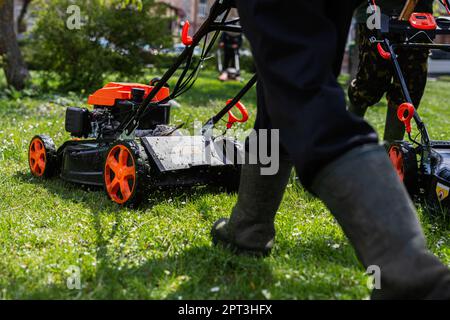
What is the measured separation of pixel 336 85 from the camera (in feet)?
4.56

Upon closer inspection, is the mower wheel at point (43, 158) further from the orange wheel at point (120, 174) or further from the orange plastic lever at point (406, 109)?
the orange plastic lever at point (406, 109)

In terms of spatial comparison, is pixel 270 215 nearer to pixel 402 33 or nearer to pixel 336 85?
pixel 336 85

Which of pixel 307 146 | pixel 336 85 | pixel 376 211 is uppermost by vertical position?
pixel 336 85

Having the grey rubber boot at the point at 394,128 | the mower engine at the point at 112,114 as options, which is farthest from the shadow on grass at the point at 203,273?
the grey rubber boot at the point at 394,128

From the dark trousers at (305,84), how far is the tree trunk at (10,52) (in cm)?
628

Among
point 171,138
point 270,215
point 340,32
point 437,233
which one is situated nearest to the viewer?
point 340,32

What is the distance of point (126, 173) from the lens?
260 centimetres

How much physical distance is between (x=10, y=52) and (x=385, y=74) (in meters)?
5.43

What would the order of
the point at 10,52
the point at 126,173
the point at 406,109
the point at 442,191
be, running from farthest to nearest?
the point at 10,52 → the point at 126,173 → the point at 406,109 → the point at 442,191

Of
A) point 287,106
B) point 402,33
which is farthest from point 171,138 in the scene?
point 287,106

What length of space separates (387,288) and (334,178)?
29 cm

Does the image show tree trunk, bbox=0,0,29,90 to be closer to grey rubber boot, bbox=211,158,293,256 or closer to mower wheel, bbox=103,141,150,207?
mower wheel, bbox=103,141,150,207

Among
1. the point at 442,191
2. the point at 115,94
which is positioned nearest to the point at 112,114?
the point at 115,94

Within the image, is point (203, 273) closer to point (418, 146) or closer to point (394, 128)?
point (418, 146)
